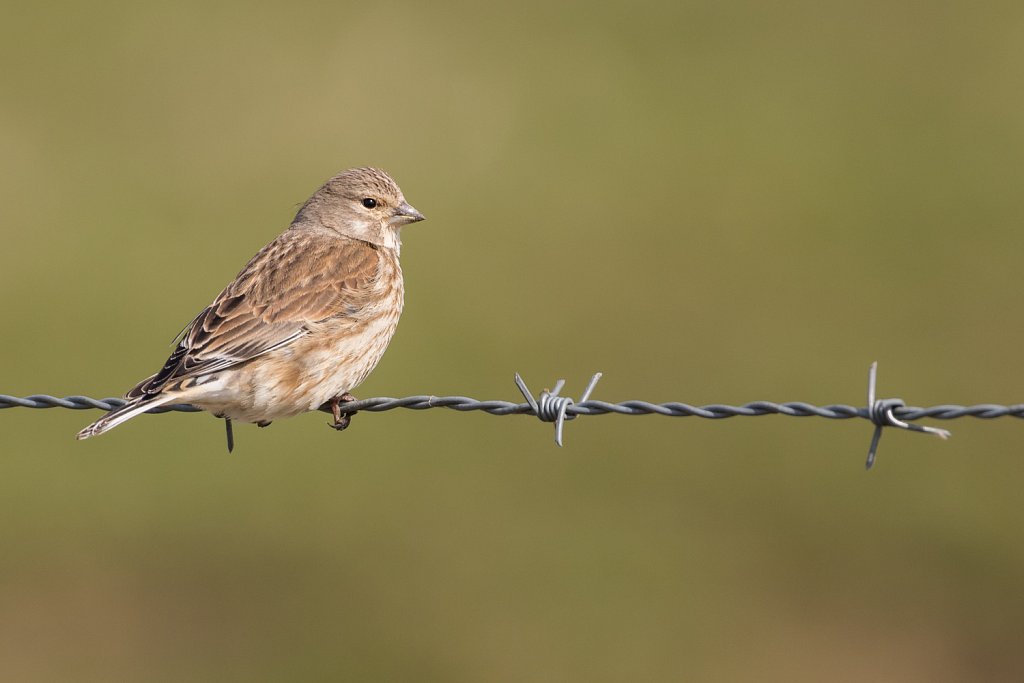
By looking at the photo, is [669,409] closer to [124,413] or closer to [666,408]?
[666,408]

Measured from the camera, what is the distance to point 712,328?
44.3ft

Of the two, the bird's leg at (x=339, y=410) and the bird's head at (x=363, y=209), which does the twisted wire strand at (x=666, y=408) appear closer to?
the bird's leg at (x=339, y=410)

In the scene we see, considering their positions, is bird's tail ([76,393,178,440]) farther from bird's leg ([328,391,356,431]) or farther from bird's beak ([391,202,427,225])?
bird's beak ([391,202,427,225])

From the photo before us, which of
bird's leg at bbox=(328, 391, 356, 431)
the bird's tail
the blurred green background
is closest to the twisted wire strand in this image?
the bird's tail

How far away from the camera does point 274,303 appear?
727 centimetres

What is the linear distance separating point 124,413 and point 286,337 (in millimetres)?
945

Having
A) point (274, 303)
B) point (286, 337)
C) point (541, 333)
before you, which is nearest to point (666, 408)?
point (286, 337)

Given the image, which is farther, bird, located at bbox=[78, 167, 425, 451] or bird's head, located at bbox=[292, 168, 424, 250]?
bird's head, located at bbox=[292, 168, 424, 250]

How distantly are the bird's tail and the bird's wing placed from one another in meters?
0.05

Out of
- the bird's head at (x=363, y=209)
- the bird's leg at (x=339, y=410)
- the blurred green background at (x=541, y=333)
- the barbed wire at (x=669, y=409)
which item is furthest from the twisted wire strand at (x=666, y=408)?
the blurred green background at (x=541, y=333)

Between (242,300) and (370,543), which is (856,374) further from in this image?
(242,300)

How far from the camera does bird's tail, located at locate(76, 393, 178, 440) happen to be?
6297 millimetres

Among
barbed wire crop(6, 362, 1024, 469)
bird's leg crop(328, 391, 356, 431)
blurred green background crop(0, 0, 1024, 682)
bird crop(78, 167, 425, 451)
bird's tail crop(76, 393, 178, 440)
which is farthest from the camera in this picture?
blurred green background crop(0, 0, 1024, 682)

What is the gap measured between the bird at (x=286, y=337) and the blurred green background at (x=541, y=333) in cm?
313
